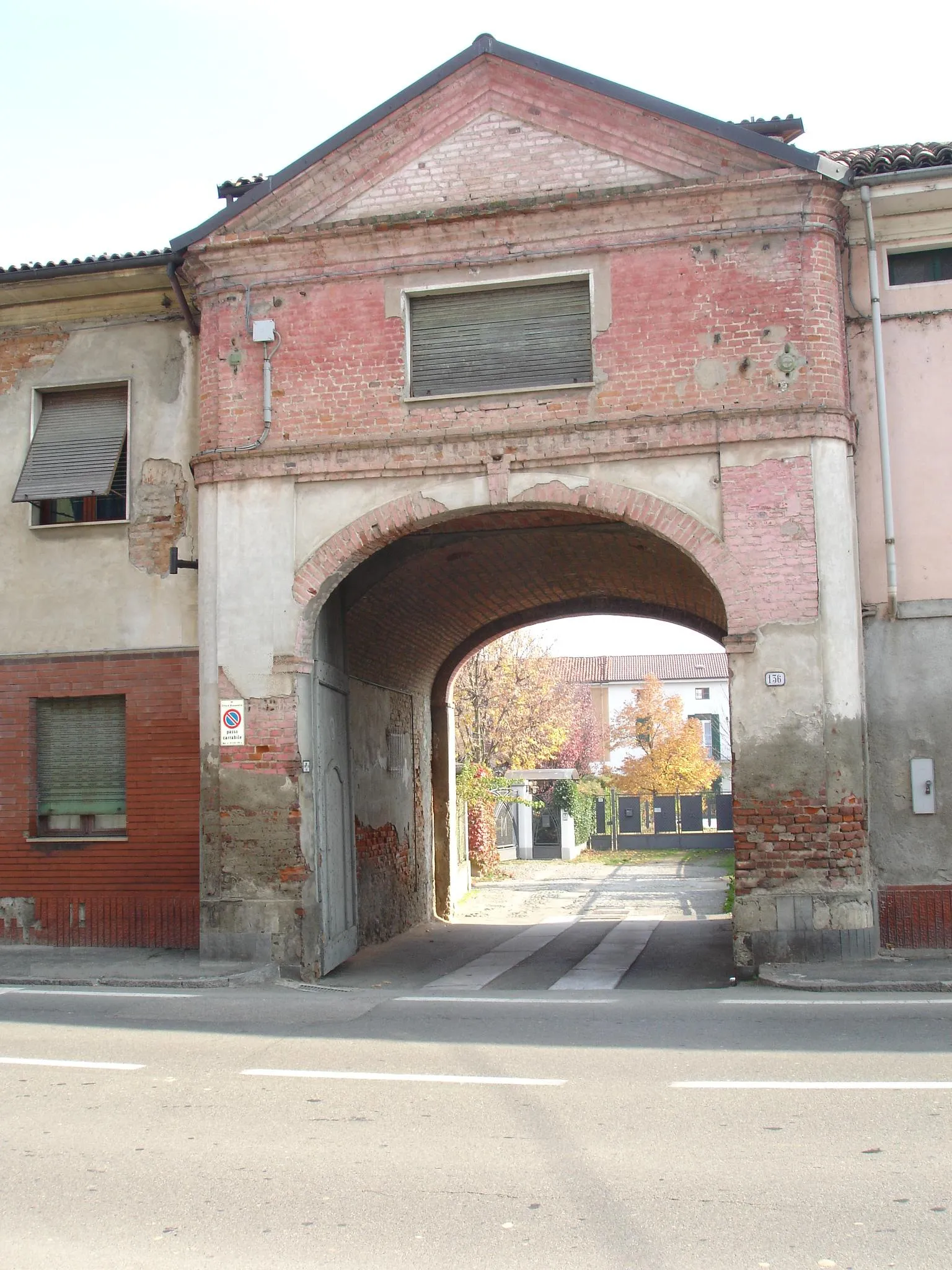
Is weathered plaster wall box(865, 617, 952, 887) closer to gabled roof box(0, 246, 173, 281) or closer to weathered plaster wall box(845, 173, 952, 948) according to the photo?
weathered plaster wall box(845, 173, 952, 948)

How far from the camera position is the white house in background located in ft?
269

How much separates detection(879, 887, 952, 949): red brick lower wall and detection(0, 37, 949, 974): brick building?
536mm

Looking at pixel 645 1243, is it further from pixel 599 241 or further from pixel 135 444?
pixel 135 444

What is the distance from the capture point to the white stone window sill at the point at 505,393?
12.4 meters

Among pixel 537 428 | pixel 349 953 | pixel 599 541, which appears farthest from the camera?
pixel 599 541

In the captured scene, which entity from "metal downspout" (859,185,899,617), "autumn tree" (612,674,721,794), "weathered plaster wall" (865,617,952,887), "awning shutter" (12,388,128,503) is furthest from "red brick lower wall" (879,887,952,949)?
"autumn tree" (612,674,721,794)

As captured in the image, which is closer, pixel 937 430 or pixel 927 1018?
pixel 927 1018

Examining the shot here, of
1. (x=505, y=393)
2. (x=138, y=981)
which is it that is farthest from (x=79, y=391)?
(x=138, y=981)

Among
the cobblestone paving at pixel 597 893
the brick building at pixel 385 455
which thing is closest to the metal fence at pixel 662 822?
the cobblestone paving at pixel 597 893

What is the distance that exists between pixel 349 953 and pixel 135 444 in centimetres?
616

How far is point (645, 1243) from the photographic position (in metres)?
4.55

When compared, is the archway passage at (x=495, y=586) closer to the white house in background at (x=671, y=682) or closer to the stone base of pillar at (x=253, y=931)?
the stone base of pillar at (x=253, y=931)

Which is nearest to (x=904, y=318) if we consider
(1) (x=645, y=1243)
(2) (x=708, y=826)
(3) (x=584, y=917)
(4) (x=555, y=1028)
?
(4) (x=555, y=1028)

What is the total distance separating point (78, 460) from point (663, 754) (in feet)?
149
